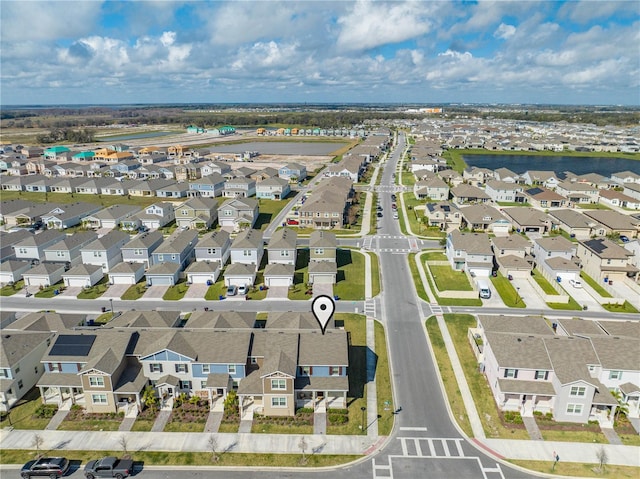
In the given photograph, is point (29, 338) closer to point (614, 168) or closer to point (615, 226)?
point (615, 226)

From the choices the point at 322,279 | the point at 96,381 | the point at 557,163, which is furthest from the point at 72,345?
the point at 557,163

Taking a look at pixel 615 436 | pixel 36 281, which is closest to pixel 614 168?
pixel 615 436

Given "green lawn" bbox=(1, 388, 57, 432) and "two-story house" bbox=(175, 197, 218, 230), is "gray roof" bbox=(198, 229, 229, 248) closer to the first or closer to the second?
"two-story house" bbox=(175, 197, 218, 230)

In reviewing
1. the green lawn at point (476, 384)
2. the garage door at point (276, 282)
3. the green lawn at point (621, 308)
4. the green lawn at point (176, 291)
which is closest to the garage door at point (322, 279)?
the garage door at point (276, 282)

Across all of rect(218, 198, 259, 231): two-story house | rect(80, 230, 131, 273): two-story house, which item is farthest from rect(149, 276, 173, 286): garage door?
rect(218, 198, 259, 231): two-story house

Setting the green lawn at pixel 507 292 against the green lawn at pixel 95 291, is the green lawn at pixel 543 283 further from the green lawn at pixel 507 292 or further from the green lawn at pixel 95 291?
the green lawn at pixel 95 291

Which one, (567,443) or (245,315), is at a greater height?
(245,315)
